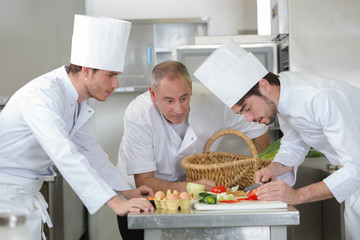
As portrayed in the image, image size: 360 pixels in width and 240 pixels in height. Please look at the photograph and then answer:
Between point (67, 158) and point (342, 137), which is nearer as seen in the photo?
point (67, 158)

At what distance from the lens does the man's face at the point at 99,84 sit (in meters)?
2.03

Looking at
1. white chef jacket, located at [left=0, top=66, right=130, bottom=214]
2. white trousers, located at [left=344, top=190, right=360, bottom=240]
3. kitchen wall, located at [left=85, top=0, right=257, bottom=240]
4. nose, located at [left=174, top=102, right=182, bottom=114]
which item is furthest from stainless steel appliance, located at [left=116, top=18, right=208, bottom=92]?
white trousers, located at [left=344, top=190, right=360, bottom=240]

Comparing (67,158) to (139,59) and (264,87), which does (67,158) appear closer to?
(264,87)

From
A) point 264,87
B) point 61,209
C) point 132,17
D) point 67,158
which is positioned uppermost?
point 132,17

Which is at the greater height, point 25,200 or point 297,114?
point 297,114

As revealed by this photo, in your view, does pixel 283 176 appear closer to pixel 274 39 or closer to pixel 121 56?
pixel 121 56

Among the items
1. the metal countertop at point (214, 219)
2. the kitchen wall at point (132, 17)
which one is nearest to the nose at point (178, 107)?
the metal countertop at point (214, 219)

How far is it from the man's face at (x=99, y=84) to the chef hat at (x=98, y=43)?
0.03 m

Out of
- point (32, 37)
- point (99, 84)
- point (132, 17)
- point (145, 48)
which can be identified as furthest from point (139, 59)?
point (99, 84)

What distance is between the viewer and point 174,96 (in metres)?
2.46

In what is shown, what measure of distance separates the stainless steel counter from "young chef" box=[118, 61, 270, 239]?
0.87 meters

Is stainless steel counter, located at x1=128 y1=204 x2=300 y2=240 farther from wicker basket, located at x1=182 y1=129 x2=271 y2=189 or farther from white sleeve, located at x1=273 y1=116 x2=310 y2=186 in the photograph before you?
white sleeve, located at x1=273 y1=116 x2=310 y2=186

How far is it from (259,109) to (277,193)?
461 mm

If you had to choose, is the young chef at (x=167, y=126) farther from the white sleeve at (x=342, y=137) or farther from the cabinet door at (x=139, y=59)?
the cabinet door at (x=139, y=59)
